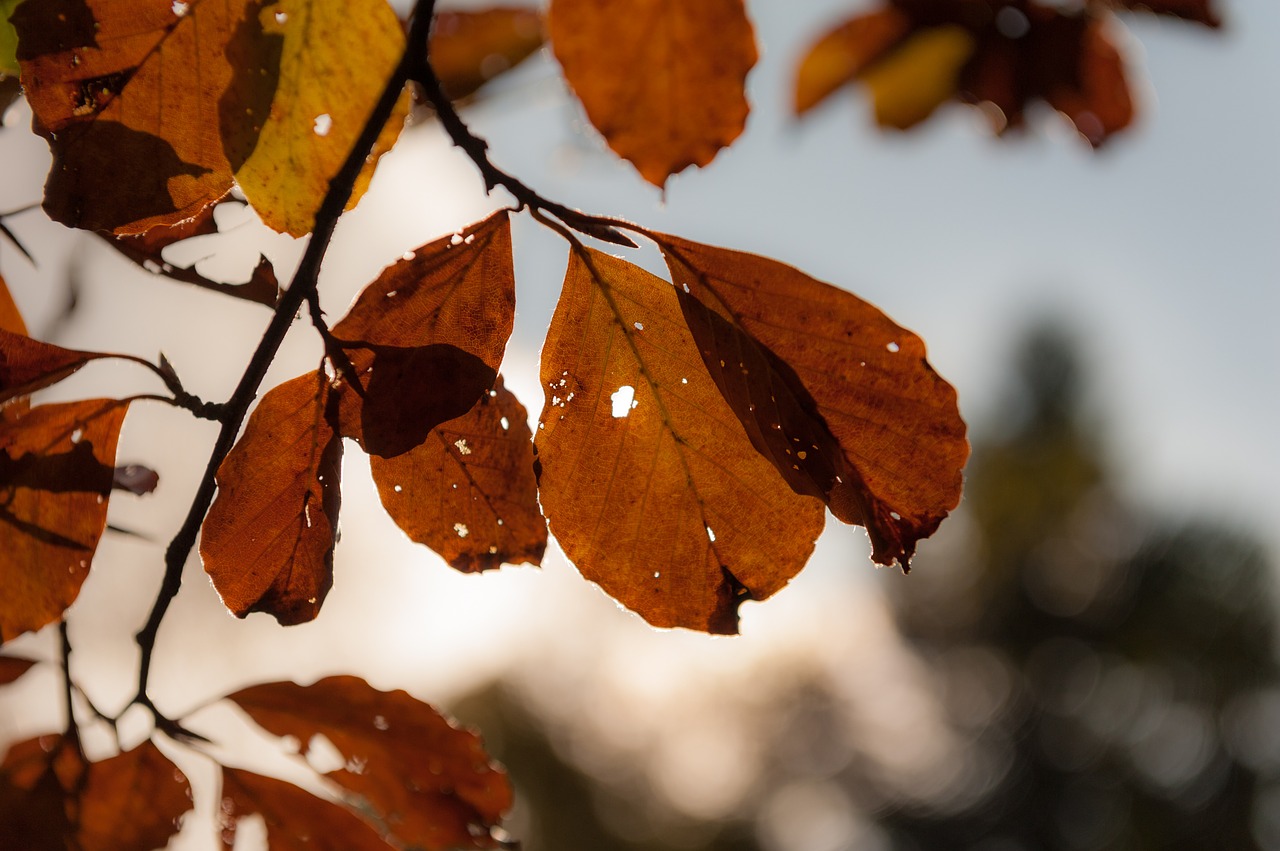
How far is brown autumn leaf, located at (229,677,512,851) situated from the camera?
21.6 inches

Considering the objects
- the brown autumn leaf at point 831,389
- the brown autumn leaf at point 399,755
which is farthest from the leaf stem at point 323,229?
the brown autumn leaf at point 399,755

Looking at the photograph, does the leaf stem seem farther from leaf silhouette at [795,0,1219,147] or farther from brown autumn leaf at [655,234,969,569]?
leaf silhouette at [795,0,1219,147]

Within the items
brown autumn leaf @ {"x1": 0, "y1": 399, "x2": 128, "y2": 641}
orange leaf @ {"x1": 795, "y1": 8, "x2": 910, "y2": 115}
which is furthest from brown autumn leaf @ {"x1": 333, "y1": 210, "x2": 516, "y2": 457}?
orange leaf @ {"x1": 795, "y1": 8, "x2": 910, "y2": 115}

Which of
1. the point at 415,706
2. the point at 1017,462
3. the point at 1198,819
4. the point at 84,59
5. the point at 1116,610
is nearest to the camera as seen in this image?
the point at 84,59

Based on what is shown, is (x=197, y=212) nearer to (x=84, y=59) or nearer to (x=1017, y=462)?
(x=84, y=59)

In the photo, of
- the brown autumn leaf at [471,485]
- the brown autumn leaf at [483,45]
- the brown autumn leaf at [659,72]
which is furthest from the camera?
the brown autumn leaf at [483,45]

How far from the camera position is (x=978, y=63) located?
2.59 ft

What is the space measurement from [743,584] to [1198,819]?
1030 cm

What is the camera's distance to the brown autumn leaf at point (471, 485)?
43cm

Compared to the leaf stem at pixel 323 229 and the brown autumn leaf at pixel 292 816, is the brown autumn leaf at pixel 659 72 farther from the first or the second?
the brown autumn leaf at pixel 292 816

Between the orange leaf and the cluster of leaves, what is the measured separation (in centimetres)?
46

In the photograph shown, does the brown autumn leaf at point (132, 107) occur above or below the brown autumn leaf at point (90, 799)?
above

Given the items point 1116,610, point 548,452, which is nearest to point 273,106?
point 548,452

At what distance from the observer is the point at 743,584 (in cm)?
41
